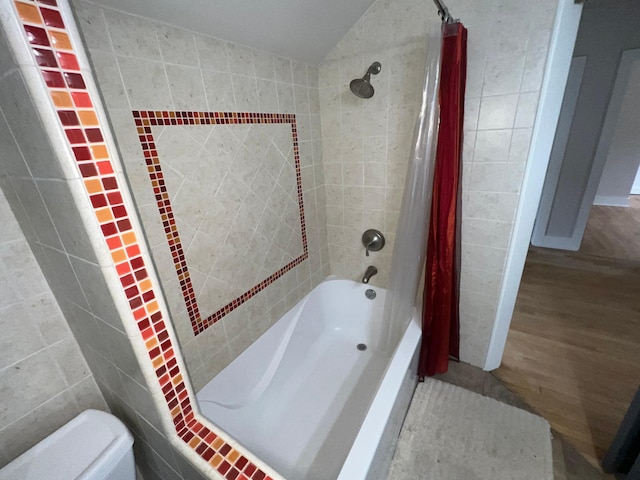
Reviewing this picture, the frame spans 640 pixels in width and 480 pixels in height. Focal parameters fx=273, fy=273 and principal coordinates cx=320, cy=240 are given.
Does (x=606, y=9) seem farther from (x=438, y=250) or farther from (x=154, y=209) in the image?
(x=154, y=209)

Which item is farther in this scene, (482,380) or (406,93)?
→ (482,380)

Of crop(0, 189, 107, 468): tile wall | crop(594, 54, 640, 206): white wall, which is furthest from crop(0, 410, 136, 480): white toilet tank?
crop(594, 54, 640, 206): white wall

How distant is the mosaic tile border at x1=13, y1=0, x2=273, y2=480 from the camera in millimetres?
444

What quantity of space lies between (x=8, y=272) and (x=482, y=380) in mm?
2139

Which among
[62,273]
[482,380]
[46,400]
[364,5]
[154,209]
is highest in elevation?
[364,5]

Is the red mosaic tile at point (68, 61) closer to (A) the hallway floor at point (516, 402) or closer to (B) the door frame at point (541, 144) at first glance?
(B) the door frame at point (541, 144)

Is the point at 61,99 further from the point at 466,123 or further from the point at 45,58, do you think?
the point at 466,123

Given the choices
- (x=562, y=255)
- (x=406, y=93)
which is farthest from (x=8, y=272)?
(x=562, y=255)

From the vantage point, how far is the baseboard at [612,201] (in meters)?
4.15

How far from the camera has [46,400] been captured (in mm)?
846

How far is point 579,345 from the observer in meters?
1.81

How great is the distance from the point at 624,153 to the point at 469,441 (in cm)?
504

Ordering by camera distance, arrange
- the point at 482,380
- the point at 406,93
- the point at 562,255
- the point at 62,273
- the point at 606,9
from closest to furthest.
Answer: the point at 62,273 → the point at 406,93 → the point at 482,380 → the point at 606,9 → the point at 562,255

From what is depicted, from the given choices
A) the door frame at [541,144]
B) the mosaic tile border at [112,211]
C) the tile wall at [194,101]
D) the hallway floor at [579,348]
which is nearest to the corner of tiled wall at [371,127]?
the tile wall at [194,101]
